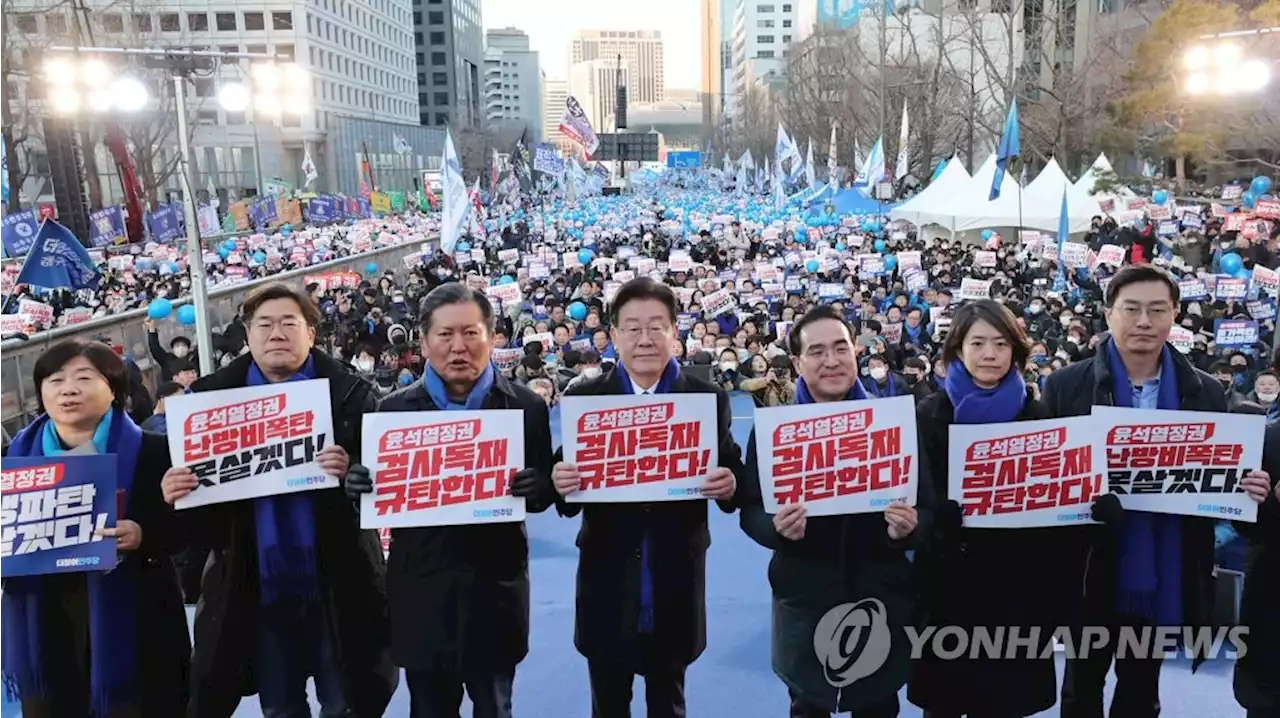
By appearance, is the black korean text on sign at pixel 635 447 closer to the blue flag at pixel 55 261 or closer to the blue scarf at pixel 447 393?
the blue scarf at pixel 447 393

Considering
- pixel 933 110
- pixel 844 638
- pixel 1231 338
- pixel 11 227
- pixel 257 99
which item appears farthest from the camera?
pixel 933 110

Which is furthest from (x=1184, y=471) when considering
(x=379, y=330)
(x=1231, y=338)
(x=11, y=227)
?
(x=11, y=227)

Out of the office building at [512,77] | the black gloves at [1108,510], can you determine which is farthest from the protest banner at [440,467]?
the office building at [512,77]

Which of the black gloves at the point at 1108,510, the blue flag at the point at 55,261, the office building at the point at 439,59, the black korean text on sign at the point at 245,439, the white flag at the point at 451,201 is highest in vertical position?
the office building at the point at 439,59

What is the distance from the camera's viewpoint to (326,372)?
10.5 ft

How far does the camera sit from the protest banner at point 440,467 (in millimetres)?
2969

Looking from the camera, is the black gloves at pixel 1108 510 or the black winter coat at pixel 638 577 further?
the black winter coat at pixel 638 577

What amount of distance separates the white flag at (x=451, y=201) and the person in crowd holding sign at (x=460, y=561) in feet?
38.7

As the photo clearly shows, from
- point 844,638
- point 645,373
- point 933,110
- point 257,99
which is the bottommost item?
point 844,638

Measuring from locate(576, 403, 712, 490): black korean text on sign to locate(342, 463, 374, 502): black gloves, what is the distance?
0.67m

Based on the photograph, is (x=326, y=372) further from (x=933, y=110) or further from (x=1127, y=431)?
(x=933, y=110)

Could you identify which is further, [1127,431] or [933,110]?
[933,110]

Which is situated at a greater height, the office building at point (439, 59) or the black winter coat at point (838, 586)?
the office building at point (439, 59)

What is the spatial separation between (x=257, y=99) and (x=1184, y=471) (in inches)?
461
